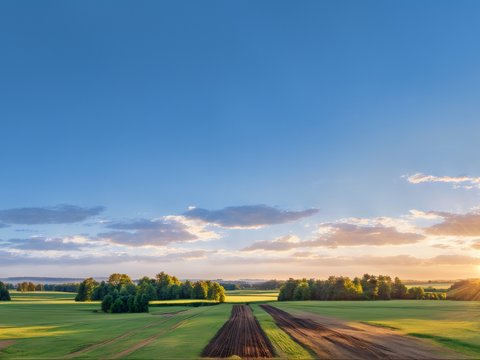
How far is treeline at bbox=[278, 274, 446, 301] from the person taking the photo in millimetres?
179125

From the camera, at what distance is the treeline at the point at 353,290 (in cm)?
17912

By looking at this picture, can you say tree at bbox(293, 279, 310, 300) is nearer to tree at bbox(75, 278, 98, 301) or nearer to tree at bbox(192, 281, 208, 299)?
tree at bbox(192, 281, 208, 299)

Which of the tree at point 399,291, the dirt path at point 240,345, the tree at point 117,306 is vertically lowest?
the tree at point 117,306

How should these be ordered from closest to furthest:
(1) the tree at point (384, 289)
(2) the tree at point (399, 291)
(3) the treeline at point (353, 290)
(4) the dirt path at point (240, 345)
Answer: (4) the dirt path at point (240, 345) → (3) the treeline at point (353, 290) → (1) the tree at point (384, 289) → (2) the tree at point (399, 291)

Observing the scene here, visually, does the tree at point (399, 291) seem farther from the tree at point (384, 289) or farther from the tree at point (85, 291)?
the tree at point (85, 291)

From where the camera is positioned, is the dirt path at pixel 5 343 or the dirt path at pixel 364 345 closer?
the dirt path at pixel 364 345

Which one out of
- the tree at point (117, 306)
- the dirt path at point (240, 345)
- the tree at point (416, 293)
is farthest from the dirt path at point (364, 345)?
the tree at point (416, 293)

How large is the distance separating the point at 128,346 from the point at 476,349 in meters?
34.5

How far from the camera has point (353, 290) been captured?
17838 centimetres

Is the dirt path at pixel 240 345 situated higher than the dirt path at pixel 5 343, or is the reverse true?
the dirt path at pixel 240 345

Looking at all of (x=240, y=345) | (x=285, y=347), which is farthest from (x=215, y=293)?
(x=285, y=347)

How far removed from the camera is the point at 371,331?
54125mm

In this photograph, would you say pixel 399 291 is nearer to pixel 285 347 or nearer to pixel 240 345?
pixel 285 347

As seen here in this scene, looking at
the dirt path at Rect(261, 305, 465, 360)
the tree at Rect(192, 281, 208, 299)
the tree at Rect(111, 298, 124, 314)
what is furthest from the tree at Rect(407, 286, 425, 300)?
the dirt path at Rect(261, 305, 465, 360)
